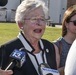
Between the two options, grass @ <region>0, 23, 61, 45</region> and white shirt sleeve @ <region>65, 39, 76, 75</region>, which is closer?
white shirt sleeve @ <region>65, 39, 76, 75</region>

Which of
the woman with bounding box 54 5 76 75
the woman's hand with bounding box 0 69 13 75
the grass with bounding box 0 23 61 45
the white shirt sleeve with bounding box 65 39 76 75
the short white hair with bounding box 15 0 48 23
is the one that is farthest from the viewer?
the grass with bounding box 0 23 61 45

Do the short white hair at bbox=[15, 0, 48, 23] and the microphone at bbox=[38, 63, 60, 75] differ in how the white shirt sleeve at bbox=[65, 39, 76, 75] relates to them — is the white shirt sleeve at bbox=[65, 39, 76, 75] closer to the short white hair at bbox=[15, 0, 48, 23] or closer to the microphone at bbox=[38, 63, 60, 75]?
the microphone at bbox=[38, 63, 60, 75]

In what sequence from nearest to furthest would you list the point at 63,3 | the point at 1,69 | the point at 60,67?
the point at 1,69
the point at 60,67
the point at 63,3

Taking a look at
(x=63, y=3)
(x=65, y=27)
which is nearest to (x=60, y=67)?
(x=65, y=27)

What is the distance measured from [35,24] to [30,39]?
181mm

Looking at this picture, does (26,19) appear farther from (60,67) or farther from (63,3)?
(63,3)

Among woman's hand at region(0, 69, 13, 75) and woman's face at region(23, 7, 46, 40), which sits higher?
woman's face at region(23, 7, 46, 40)

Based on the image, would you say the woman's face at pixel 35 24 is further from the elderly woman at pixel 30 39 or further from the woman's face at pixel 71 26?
the woman's face at pixel 71 26

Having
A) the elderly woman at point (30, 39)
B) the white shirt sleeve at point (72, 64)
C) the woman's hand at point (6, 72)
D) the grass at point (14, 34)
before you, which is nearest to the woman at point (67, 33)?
the elderly woman at point (30, 39)

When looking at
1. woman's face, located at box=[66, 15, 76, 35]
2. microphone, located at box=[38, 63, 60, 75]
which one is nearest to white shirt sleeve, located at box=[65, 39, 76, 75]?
microphone, located at box=[38, 63, 60, 75]

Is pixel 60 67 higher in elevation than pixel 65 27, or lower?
lower

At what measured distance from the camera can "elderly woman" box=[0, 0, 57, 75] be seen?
3527 millimetres

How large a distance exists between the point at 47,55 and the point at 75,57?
1167mm

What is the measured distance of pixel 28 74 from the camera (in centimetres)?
353
